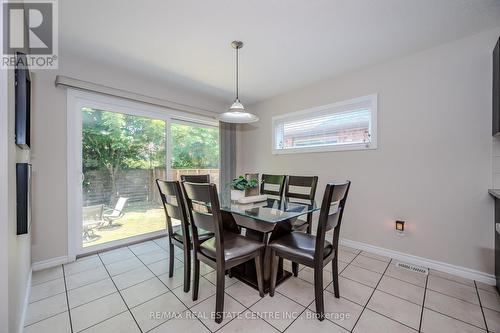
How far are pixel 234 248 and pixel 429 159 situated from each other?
2280 millimetres

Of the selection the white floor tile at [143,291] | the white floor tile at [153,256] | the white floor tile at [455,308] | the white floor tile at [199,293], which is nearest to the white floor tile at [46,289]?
the white floor tile at [143,291]

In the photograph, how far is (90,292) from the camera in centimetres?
181

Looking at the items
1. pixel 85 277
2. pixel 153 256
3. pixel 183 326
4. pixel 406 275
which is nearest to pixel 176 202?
pixel 183 326

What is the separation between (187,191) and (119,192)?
179 centimetres

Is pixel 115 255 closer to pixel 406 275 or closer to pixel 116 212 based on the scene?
pixel 116 212

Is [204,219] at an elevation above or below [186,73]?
below

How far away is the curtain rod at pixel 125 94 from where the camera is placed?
2.26 m

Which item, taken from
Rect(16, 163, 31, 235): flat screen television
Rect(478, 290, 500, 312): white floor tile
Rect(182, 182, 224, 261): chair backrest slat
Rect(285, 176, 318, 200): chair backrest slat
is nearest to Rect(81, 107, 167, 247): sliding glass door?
Rect(16, 163, 31, 235): flat screen television

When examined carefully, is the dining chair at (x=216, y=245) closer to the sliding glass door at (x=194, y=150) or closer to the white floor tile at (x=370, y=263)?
the white floor tile at (x=370, y=263)

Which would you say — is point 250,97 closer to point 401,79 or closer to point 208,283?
point 401,79

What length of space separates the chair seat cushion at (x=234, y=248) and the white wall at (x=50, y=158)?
1.89 meters

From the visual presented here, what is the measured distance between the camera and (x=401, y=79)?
7.89 ft

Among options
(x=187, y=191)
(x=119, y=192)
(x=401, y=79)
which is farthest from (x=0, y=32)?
(x=401, y=79)

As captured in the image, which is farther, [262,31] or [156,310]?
[262,31]
